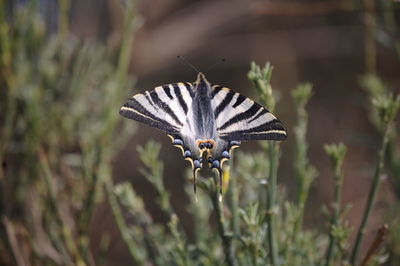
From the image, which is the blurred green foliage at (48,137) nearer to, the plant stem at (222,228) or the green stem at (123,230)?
the green stem at (123,230)

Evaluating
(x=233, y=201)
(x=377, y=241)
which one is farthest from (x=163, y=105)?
(x=377, y=241)

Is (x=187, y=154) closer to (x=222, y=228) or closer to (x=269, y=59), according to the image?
(x=222, y=228)

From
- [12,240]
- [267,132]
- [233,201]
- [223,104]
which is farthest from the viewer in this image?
[12,240]

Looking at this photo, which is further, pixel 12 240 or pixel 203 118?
pixel 12 240

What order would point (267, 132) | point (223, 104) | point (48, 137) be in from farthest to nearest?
point (48, 137), point (223, 104), point (267, 132)

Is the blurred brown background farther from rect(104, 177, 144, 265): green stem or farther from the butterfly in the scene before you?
the butterfly

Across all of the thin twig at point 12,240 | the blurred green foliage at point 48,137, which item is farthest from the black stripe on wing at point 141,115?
the thin twig at point 12,240
